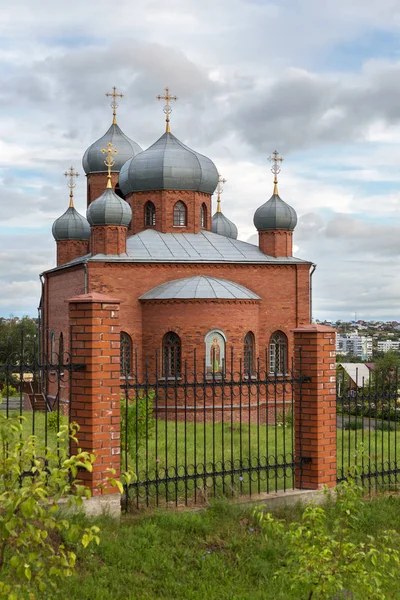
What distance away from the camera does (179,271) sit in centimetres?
1948

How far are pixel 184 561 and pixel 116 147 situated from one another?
22.4 m

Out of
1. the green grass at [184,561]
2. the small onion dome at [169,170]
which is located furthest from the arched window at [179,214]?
the green grass at [184,561]

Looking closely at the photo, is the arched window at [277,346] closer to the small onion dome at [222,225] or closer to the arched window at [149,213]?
the arched window at [149,213]

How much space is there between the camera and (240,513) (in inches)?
254

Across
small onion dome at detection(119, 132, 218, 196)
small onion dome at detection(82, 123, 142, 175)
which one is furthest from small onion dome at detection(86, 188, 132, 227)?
small onion dome at detection(82, 123, 142, 175)

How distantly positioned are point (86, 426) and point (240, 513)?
66.5 inches

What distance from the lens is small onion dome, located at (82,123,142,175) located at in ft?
84.6

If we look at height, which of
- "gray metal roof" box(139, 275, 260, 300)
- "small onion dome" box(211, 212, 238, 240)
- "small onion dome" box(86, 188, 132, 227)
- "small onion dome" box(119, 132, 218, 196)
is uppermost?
"small onion dome" box(119, 132, 218, 196)

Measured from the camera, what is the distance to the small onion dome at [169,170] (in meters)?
21.8

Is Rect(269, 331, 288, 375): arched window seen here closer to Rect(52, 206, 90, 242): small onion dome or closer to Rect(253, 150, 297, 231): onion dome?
Rect(253, 150, 297, 231): onion dome

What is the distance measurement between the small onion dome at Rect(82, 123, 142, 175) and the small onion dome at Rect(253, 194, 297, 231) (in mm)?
7140

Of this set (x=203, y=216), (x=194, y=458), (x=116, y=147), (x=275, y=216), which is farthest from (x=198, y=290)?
(x=194, y=458)

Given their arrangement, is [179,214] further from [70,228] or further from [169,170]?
[70,228]

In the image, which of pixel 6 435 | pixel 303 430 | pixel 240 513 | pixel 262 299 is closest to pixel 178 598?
pixel 240 513
